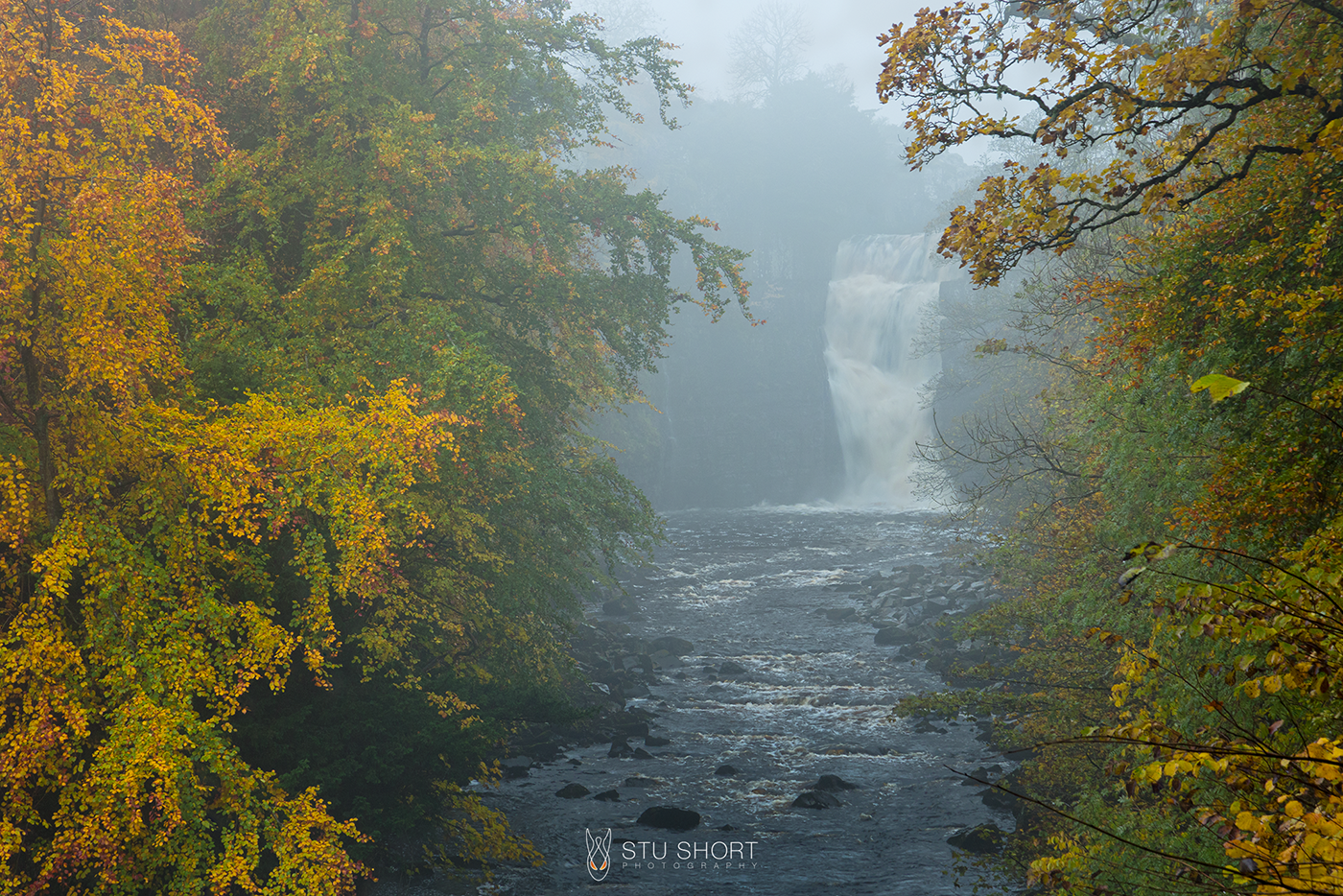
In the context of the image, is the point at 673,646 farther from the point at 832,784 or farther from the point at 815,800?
the point at 815,800

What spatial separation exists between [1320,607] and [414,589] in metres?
10.3

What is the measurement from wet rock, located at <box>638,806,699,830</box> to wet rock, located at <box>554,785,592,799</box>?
1372mm

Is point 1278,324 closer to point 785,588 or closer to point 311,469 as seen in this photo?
point 311,469

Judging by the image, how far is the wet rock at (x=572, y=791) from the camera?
12.8 meters

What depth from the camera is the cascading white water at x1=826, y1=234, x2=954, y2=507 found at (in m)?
46.2

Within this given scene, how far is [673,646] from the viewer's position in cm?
2127

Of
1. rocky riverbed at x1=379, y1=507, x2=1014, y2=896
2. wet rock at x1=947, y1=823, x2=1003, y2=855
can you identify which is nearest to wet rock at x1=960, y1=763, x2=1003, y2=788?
rocky riverbed at x1=379, y1=507, x2=1014, y2=896

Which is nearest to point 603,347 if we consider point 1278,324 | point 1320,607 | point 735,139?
point 1278,324

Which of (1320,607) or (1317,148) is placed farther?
(1317,148)

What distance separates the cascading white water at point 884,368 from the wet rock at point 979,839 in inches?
1333

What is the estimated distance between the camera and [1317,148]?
5.32 meters

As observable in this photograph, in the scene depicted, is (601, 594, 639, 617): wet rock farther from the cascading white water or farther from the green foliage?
the cascading white water

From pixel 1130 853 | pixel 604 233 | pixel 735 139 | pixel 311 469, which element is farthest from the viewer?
pixel 735 139

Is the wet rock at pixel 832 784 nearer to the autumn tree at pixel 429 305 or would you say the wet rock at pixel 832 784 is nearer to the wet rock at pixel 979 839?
the wet rock at pixel 979 839
